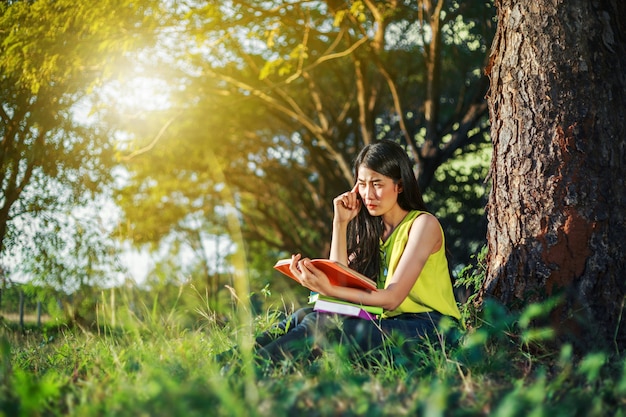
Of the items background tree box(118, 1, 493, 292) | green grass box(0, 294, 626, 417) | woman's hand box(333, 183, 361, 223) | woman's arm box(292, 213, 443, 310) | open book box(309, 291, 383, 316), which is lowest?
green grass box(0, 294, 626, 417)

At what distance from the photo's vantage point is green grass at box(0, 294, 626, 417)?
261 centimetres

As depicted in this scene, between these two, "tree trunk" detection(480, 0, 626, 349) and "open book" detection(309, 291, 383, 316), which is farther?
"tree trunk" detection(480, 0, 626, 349)

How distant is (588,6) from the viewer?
441cm

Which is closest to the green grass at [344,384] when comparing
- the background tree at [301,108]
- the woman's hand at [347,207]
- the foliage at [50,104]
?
the woman's hand at [347,207]

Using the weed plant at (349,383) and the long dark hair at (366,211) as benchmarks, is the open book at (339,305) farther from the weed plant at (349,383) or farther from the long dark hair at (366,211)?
the long dark hair at (366,211)

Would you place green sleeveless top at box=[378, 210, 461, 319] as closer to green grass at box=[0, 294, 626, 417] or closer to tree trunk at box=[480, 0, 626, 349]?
green grass at box=[0, 294, 626, 417]

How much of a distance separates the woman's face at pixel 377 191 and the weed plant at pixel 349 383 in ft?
3.01

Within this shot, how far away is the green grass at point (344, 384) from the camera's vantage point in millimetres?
2607

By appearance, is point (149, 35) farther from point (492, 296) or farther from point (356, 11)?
point (492, 296)

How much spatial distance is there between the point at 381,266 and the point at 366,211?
40 cm

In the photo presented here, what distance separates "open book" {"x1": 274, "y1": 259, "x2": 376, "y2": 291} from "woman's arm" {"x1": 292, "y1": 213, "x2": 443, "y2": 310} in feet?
0.13

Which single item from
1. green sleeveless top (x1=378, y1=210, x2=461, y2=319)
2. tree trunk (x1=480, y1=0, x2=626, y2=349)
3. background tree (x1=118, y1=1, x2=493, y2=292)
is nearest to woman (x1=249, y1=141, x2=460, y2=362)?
green sleeveless top (x1=378, y1=210, x2=461, y2=319)

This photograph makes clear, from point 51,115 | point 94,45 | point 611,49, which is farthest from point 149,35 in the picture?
point 611,49

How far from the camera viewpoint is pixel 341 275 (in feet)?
12.7
